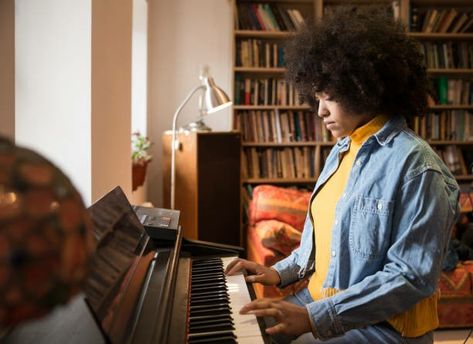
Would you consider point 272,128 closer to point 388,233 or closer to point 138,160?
point 138,160

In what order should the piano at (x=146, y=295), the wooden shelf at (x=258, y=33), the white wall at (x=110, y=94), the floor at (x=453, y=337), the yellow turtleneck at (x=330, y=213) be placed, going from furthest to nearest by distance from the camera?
the wooden shelf at (x=258, y=33) → the floor at (x=453, y=337) → the white wall at (x=110, y=94) → the yellow turtleneck at (x=330, y=213) → the piano at (x=146, y=295)

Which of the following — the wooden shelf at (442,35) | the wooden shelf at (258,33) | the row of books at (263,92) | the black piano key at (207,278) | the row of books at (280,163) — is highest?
the wooden shelf at (442,35)

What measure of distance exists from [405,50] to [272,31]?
290 cm

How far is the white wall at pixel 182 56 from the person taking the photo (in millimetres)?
4289

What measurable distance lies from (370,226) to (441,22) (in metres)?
3.68

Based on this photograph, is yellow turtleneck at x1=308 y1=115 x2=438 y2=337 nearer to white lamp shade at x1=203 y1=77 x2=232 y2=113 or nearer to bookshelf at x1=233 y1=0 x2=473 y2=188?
white lamp shade at x1=203 y1=77 x2=232 y2=113

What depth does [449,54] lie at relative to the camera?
4.27m

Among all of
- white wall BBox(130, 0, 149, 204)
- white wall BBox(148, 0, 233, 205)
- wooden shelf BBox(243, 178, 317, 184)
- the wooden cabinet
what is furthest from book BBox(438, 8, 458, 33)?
white wall BBox(130, 0, 149, 204)

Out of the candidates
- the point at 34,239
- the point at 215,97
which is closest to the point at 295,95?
the point at 215,97

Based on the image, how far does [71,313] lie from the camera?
0.81 metres

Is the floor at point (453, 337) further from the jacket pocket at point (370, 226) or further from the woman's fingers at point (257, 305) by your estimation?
the woman's fingers at point (257, 305)

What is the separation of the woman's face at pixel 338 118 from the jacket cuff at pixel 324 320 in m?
0.50

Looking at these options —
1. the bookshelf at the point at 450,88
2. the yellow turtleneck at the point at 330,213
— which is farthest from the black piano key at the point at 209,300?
the bookshelf at the point at 450,88

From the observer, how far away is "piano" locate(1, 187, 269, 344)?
0.75m
